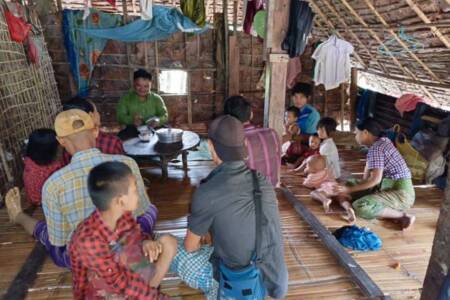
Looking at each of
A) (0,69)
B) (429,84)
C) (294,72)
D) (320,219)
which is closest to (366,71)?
(294,72)

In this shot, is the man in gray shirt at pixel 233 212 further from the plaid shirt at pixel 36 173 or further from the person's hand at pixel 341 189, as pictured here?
the person's hand at pixel 341 189

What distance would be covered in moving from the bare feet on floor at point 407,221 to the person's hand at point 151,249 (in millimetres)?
2493

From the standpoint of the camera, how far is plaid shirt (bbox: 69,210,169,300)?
146cm

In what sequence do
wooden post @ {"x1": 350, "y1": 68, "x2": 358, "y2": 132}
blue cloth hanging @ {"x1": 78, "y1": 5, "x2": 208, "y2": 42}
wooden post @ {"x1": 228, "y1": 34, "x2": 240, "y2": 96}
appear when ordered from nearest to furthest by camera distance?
1. blue cloth hanging @ {"x1": 78, "y1": 5, "x2": 208, "y2": 42}
2. wooden post @ {"x1": 228, "y1": 34, "x2": 240, "y2": 96}
3. wooden post @ {"x1": 350, "y1": 68, "x2": 358, "y2": 132}

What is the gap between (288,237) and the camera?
2.89 metres

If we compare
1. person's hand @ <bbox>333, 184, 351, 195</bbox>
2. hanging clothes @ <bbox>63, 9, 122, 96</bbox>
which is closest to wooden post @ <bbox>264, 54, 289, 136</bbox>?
person's hand @ <bbox>333, 184, 351, 195</bbox>

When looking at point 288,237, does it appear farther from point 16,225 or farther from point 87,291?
point 16,225

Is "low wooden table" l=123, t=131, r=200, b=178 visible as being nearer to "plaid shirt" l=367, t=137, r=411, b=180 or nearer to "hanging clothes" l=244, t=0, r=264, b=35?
"plaid shirt" l=367, t=137, r=411, b=180

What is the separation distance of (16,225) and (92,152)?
1.81m

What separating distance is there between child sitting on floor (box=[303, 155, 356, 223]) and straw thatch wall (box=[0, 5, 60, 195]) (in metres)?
3.37

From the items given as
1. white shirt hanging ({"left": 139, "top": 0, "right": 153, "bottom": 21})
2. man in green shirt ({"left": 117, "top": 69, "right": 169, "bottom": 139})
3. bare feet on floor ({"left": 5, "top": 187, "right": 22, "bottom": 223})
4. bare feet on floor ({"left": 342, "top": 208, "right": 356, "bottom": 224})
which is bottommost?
bare feet on floor ({"left": 342, "top": 208, "right": 356, "bottom": 224})

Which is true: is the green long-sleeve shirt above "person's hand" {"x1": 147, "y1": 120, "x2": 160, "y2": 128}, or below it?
above

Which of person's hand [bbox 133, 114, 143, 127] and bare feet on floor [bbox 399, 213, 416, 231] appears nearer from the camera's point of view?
bare feet on floor [bbox 399, 213, 416, 231]

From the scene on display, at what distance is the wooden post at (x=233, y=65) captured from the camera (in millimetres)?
6918
